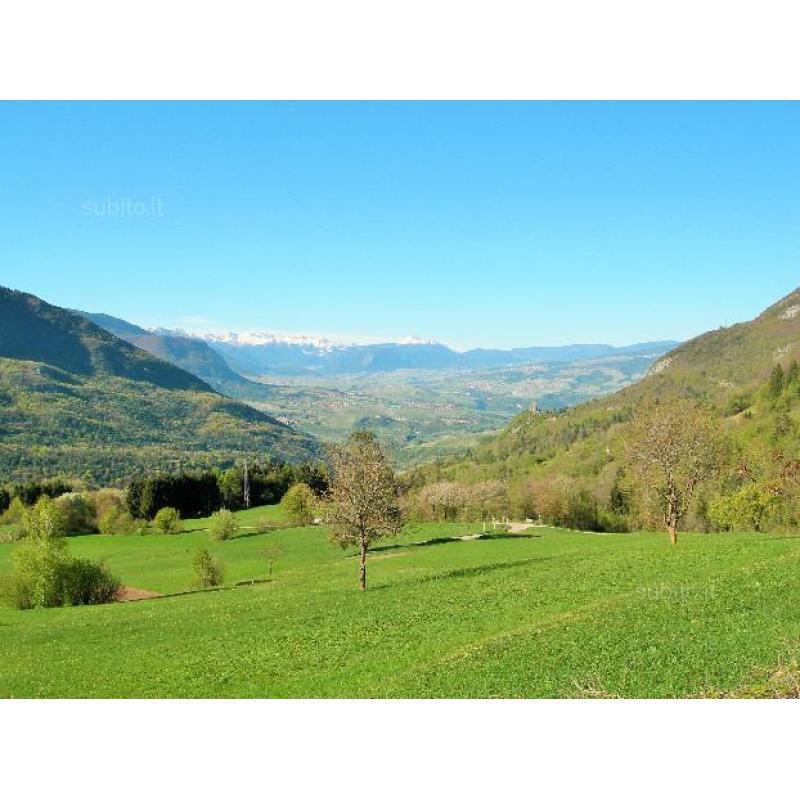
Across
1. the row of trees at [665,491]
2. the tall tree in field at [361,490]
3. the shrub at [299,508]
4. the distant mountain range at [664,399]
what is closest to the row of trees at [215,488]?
the shrub at [299,508]

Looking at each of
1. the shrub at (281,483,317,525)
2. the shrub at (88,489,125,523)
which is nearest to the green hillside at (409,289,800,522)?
the shrub at (281,483,317,525)

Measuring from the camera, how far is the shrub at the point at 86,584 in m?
37.6

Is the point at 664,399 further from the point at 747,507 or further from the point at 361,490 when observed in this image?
the point at 361,490

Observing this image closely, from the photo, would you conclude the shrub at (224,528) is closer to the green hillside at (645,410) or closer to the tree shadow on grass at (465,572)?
the green hillside at (645,410)

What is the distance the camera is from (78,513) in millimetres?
82000

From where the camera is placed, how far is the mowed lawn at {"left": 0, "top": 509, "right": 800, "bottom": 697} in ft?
42.2

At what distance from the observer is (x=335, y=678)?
1538 cm

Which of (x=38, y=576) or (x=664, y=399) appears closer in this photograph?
(x=38, y=576)

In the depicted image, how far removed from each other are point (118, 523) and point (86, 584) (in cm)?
4383

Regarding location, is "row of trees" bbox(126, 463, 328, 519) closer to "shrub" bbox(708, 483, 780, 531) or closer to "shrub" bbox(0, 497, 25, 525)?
"shrub" bbox(0, 497, 25, 525)

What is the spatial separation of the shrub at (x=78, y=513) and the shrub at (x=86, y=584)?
44389 millimetres

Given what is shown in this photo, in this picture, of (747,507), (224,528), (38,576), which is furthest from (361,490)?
(224,528)

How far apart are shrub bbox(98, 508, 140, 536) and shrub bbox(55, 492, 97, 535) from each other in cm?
178
